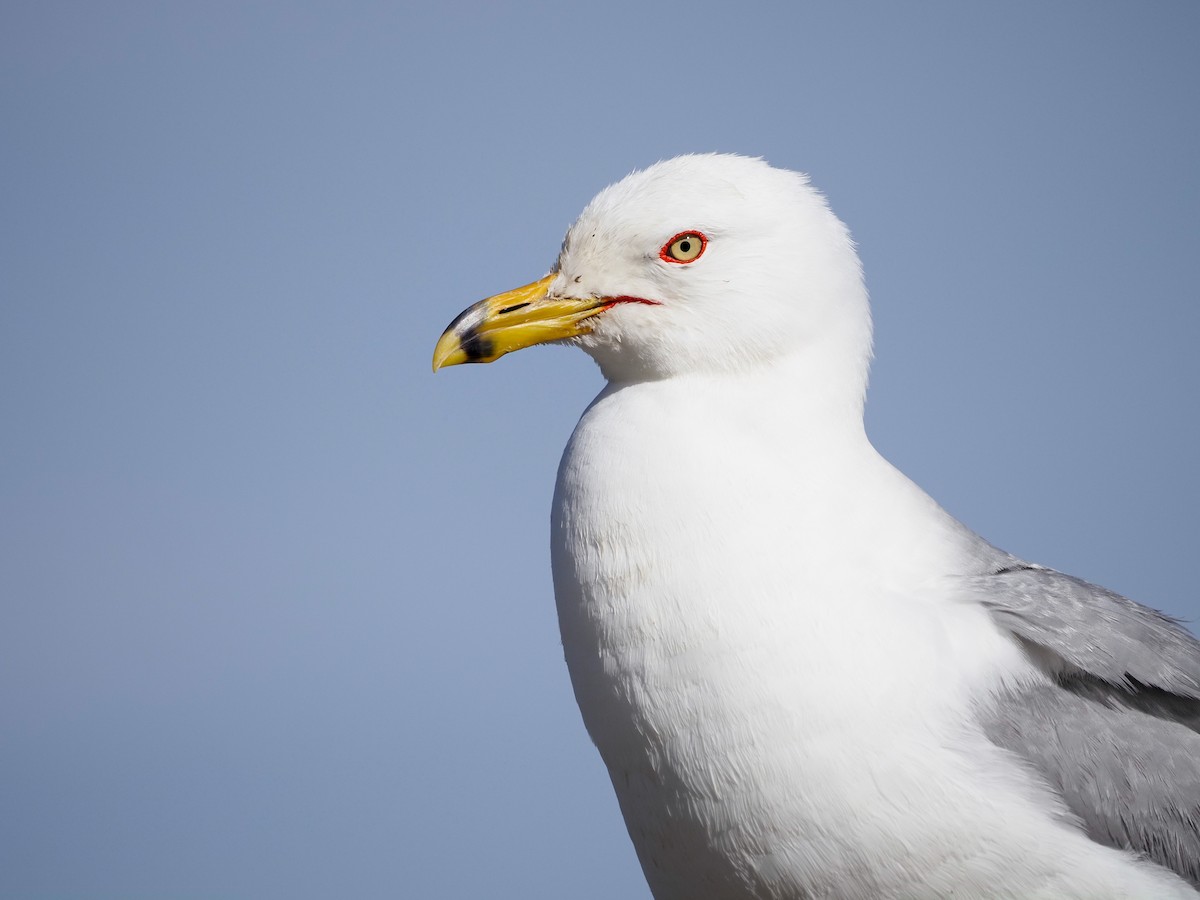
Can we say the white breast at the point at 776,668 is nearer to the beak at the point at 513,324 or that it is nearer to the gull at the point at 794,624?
the gull at the point at 794,624

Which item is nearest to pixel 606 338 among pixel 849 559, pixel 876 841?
pixel 849 559

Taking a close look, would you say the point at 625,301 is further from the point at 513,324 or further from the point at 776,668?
the point at 776,668

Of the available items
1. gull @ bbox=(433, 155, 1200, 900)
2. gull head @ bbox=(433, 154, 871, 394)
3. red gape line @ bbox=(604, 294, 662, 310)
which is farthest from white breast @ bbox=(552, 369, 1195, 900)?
red gape line @ bbox=(604, 294, 662, 310)

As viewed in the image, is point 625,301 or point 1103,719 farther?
point 625,301

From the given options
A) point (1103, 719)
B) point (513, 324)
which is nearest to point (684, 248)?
point (513, 324)

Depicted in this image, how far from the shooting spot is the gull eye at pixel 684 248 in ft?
10.9

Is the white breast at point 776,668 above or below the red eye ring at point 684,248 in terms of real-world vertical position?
below

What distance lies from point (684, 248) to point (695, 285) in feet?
0.37

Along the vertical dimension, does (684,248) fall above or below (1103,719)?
above

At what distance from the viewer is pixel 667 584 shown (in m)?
3.00

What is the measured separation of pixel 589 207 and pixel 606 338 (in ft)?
1.23

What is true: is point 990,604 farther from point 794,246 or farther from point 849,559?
point 794,246

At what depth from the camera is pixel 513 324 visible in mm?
3457

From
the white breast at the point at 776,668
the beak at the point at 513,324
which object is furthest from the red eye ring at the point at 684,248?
the white breast at the point at 776,668
